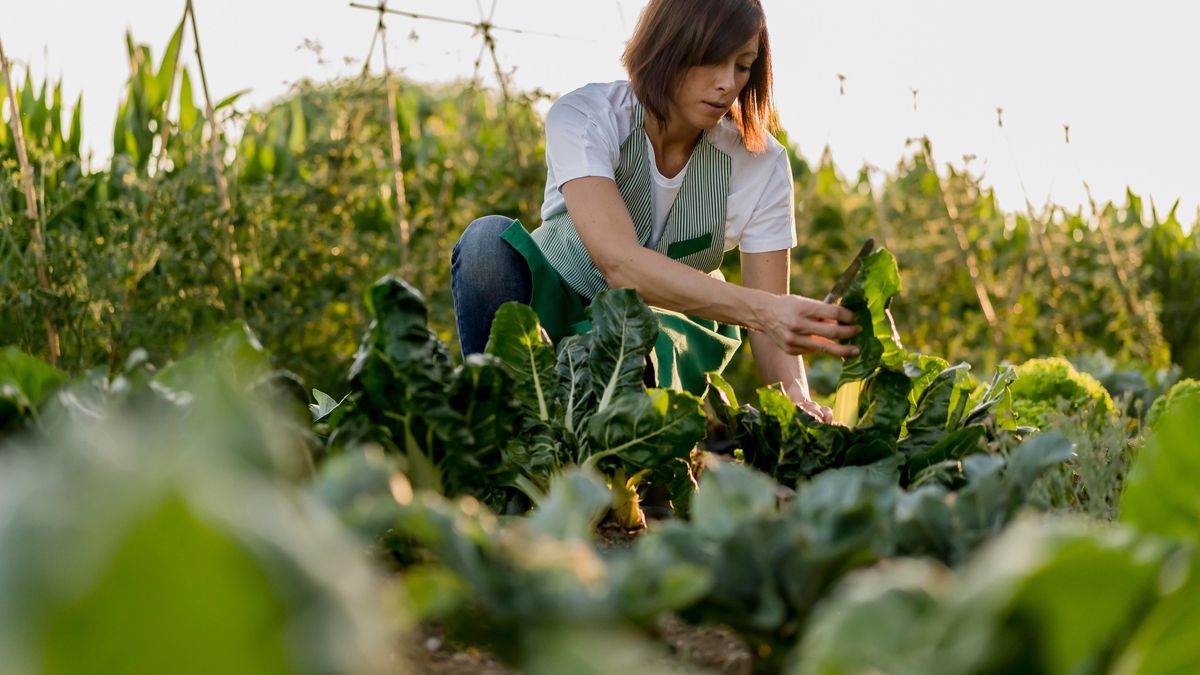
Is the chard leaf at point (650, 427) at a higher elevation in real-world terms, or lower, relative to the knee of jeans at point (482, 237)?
lower

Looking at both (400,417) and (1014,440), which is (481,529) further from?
(1014,440)

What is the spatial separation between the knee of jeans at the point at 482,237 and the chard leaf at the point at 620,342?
0.80m

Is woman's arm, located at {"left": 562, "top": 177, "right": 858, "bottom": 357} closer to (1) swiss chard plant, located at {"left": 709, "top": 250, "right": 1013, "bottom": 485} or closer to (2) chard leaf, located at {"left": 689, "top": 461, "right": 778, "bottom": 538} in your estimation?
(1) swiss chard plant, located at {"left": 709, "top": 250, "right": 1013, "bottom": 485}

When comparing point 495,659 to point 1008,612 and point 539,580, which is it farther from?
point 1008,612

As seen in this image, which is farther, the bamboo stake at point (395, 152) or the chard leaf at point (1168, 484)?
the bamboo stake at point (395, 152)

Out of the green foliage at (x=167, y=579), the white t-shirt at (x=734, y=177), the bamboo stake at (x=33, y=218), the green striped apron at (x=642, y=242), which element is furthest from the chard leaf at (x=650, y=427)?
the bamboo stake at (x=33, y=218)

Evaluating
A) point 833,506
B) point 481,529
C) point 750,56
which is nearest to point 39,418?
point 481,529

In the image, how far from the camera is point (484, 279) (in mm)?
2590

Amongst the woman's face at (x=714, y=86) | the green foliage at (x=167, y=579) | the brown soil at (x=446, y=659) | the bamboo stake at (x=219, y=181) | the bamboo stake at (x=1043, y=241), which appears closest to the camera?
the green foliage at (x=167, y=579)

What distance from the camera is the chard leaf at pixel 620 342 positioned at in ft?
5.95

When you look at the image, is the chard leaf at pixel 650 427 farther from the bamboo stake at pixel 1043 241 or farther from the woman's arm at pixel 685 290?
the bamboo stake at pixel 1043 241

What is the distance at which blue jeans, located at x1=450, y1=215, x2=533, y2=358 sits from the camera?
2.59 meters

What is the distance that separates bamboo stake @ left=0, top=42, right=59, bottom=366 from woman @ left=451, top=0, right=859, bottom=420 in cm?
139

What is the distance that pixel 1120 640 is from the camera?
2.56 feet
